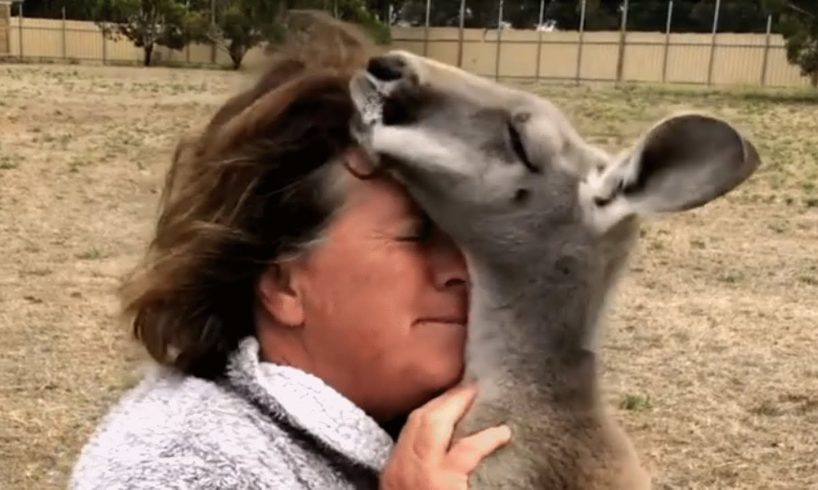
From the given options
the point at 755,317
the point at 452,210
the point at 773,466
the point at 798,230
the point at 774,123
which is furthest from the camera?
the point at 774,123

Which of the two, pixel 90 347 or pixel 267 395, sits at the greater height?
pixel 267 395

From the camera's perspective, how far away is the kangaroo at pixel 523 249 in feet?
6.25

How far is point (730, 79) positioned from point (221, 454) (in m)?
43.9

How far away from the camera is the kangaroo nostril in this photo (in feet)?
6.38

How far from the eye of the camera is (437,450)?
185 centimetres

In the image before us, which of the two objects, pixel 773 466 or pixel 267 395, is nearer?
pixel 267 395

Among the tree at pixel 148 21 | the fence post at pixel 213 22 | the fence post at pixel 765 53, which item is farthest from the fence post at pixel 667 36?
the tree at pixel 148 21

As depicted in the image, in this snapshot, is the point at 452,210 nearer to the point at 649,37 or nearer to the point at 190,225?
the point at 190,225

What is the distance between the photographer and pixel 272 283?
196 centimetres

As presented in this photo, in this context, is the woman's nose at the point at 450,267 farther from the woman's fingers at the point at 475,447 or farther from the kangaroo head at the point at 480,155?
the woman's fingers at the point at 475,447

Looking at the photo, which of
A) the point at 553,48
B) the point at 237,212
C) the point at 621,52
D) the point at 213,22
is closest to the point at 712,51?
the point at 621,52

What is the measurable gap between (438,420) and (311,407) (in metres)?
0.19

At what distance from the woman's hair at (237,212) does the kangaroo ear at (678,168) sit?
41cm

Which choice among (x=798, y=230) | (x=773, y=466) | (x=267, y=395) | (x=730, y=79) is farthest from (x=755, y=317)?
(x=730, y=79)
